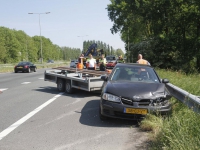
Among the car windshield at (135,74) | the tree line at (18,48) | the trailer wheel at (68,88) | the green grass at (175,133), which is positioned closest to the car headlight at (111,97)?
the green grass at (175,133)

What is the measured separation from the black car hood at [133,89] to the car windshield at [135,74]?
0.48m

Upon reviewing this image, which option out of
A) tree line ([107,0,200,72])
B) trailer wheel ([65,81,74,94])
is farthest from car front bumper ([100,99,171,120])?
tree line ([107,0,200,72])

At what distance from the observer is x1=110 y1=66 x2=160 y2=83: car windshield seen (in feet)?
23.0

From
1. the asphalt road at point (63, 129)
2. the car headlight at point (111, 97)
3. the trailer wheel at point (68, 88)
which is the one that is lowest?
the asphalt road at point (63, 129)

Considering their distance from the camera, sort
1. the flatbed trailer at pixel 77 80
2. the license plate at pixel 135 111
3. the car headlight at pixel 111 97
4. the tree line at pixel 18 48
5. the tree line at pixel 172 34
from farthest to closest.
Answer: the tree line at pixel 18 48, the tree line at pixel 172 34, the flatbed trailer at pixel 77 80, the car headlight at pixel 111 97, the license plate at pixel 135 111

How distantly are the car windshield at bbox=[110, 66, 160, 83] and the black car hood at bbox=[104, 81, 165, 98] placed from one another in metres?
0.48

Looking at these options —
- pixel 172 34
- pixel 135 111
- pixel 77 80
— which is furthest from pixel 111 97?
pixel 172 34

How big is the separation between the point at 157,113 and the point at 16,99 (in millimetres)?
6072

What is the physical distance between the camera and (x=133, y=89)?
19.7ft

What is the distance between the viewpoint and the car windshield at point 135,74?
7000 millimetres

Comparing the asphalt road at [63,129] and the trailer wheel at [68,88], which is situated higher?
the trailer wheel at [68,88]

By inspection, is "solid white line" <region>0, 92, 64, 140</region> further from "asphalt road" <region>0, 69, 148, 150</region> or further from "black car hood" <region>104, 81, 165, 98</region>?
"black car hood" <region>104, 81, 165, 98</region>

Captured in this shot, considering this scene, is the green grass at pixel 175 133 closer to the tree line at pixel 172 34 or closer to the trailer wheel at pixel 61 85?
the trailer wheel at pixel 61 85

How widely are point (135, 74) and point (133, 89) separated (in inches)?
50.2
